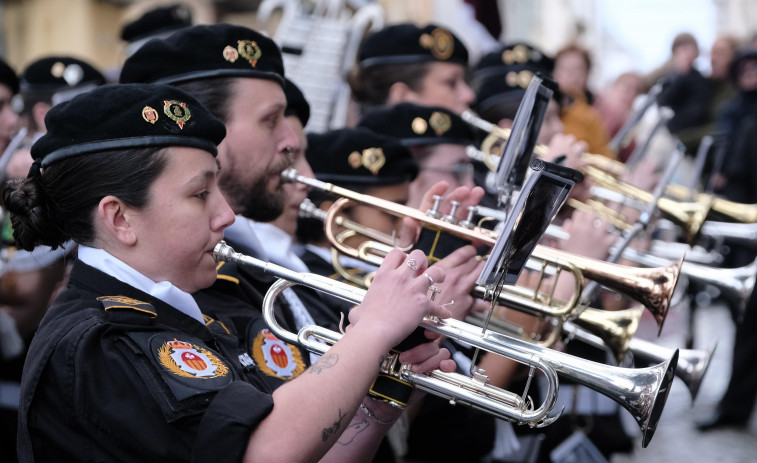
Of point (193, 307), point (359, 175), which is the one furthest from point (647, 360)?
point (193, 307)

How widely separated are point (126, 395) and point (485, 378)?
1.06m

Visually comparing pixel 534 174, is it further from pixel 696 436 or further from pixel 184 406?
pixel 696 436

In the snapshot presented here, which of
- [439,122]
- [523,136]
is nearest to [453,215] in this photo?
[523,136]

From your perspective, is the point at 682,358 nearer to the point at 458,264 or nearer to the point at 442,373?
the point at 458,264

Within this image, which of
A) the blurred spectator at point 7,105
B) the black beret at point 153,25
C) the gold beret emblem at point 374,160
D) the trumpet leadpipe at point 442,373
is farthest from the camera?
the black beret at point 153,25

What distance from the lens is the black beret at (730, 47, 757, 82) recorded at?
788cm

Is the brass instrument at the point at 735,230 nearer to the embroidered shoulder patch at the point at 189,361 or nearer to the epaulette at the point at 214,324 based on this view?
the epaulette at the point at 214,324

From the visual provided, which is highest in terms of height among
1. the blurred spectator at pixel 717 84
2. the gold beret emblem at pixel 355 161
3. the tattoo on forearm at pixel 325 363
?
the blurred spectator at pixel 717 84

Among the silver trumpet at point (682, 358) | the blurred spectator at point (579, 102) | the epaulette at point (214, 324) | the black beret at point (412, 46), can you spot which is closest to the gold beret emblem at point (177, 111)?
the epaulette at point (214, 324)

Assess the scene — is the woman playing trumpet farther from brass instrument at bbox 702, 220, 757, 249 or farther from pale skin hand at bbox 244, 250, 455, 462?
brass instrument at bbox 702, 220, 757, 249

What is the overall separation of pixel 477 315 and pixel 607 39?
30.4 m

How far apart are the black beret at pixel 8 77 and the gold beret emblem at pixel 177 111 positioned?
101 inches

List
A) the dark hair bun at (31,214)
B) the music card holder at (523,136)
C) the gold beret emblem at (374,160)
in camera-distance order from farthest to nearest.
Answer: the gold beret emblem at (374,160) → the music card holder at (523,136) → the dark hair bun at (31,214)

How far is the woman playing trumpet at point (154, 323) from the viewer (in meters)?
1.83
